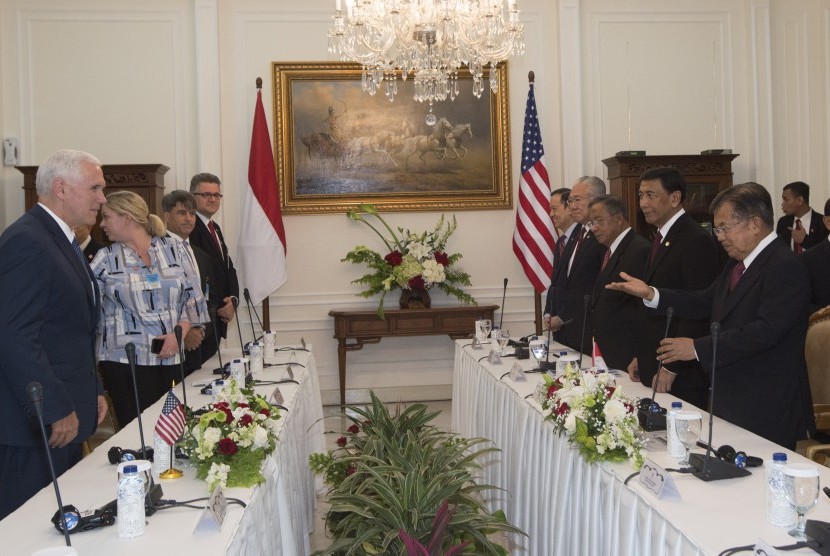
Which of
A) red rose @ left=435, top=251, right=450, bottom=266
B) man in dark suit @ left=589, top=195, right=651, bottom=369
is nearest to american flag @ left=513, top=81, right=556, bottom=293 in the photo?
red rose @ left=435, top=251, right=450, bottom=266

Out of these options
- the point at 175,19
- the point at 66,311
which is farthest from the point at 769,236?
the point at 175,19

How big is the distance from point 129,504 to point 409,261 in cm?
521

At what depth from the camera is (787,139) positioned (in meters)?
7.63

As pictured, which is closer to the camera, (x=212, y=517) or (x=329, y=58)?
(x=212, y=517)

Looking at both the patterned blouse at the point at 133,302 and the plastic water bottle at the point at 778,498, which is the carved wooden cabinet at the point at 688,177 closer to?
the patterned blouse at the point at 133,302

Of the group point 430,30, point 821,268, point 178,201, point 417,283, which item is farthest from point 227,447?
point 417,283

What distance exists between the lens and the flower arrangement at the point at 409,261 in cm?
700

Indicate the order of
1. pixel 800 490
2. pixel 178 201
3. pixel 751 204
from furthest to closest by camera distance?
pixel 178 201 < pixel 751 204 < pixel 800 490

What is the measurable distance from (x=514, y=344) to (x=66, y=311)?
284 cm

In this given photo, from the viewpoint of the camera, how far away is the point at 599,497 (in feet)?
7.98

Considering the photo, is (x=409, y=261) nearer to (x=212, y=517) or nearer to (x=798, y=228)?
(x=798, y=228)

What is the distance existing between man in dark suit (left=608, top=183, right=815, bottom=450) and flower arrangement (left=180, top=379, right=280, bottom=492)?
158 centimetres

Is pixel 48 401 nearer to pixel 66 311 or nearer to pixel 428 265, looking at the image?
pixel 66 311

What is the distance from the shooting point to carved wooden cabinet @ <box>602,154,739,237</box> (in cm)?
696
